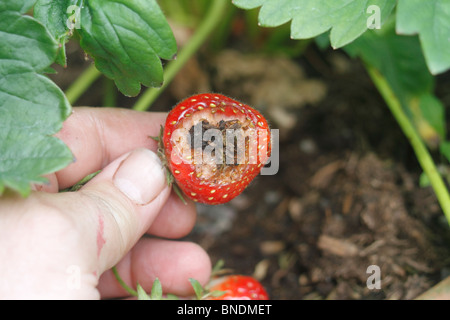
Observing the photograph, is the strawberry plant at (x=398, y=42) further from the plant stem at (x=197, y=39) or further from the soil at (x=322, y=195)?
the plant stem at (x=197, y=39)

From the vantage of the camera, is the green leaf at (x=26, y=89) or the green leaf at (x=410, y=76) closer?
the green leaf at (x=26, y=89)

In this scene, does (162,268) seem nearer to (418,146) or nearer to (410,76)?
(418,146)

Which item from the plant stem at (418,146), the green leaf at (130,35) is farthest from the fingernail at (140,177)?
the plant stem at (418,146)

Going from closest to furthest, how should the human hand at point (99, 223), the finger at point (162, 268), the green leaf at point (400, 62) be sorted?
the human hand at point (99, 223) < the finger at point (162, 268) < the green leaf at point (400, 62)

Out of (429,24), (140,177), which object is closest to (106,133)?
(140,177)

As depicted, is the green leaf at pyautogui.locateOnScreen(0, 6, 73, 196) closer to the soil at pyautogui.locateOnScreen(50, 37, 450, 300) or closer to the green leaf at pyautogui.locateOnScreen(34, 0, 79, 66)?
the green leaf at pyautogui.locateOnScreen(34, 0, 79, 66)

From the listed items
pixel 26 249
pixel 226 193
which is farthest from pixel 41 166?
pixel 226 193

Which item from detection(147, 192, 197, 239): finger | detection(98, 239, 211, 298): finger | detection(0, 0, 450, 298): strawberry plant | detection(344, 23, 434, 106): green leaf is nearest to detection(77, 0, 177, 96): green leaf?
detection(0, 0, 450, 298): strawberry plant
